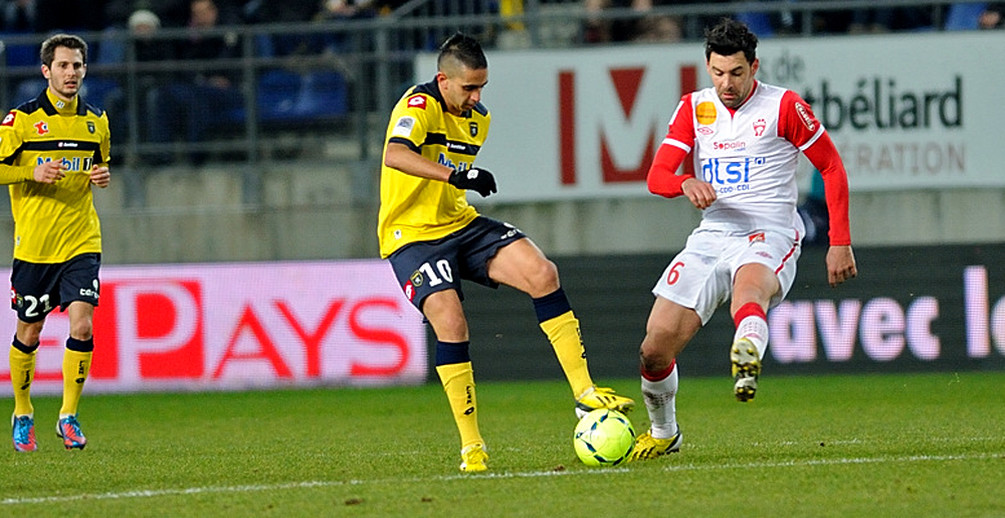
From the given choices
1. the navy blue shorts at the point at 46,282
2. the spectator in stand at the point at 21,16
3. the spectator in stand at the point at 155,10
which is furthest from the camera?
the spectator in stand at the point at 21,16

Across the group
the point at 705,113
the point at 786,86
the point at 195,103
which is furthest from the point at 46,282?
the point at 786,86

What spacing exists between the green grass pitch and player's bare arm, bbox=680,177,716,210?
3.92ft

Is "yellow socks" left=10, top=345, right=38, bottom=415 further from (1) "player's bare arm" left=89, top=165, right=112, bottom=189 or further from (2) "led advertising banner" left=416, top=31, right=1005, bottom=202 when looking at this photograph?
(2) "led advertising banner" left=416, top=31, right=1005, bottom=202

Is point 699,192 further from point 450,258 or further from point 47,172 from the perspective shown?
point 47,172

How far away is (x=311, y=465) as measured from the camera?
784 centimetres

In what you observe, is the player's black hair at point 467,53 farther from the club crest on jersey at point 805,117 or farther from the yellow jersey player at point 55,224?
the yellow jersey player at point 55,224

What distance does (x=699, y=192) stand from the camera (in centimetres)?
704

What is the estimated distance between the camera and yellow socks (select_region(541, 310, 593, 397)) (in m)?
7.47

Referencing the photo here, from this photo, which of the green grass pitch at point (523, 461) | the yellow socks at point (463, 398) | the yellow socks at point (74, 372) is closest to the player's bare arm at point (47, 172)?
the yellow socks at point (74, 372)

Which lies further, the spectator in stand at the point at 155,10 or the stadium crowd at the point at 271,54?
the spectator in stand at the point at 155,10

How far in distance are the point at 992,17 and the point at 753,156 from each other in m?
8.68

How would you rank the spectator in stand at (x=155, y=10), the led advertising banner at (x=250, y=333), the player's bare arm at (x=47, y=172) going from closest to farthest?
the player's bare arm at (x=47, y=172) < the led advertising banner at (x=250, y=333) < the spectator in stand at (x=155, y=10)

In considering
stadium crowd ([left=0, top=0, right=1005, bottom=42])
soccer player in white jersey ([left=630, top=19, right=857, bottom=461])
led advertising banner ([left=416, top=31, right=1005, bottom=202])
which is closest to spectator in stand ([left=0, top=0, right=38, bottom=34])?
stadium crowd ([left=0, top=0, right=1005, bottom=42])

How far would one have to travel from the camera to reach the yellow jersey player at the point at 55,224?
30.3 feet
